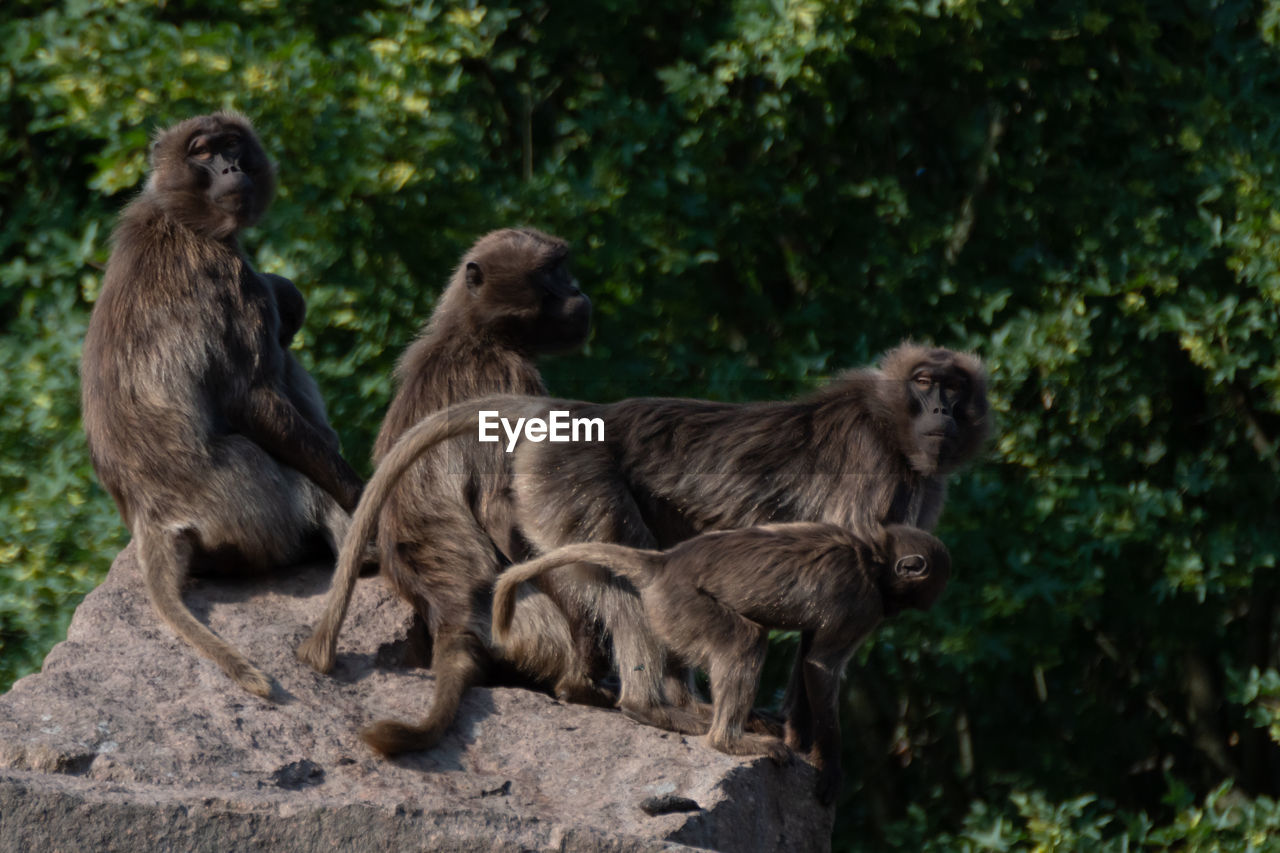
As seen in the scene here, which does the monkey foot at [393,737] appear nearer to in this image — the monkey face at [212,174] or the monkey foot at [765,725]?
the monkey foot at [765,725]

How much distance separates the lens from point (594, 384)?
9008 millimetres

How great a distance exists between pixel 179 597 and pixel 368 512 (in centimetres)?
78

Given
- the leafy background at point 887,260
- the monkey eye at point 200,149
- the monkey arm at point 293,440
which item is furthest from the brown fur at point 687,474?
the leafy background at point 887,260

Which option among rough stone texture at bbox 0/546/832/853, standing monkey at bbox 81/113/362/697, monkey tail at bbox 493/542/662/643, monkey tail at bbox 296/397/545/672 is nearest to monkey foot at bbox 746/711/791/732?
rough stone texture at bbox 0/546/832/853

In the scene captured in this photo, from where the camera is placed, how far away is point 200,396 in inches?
236

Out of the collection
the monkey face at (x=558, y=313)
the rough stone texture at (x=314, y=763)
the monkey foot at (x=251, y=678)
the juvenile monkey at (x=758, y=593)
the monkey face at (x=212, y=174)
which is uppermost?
the monkey face at (x=212, y=174)

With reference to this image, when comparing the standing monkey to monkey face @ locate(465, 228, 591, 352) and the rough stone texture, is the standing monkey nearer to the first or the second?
the rough stone texture

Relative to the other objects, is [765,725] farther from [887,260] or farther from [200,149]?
[887,260]

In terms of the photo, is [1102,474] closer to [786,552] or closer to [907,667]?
[907,667]

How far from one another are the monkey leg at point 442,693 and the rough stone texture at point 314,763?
55 millimetres

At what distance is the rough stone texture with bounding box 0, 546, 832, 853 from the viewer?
4.38 metres

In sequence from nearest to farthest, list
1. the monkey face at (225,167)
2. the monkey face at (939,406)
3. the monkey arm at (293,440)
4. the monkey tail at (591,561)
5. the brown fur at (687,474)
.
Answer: the monkey tail at (591,561) → the brown fur at (687,474) → the monkey face at (939,406) → the monkey arm at (293,440) → the monkey face at (225,167)

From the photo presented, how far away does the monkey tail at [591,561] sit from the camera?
17.3 ft

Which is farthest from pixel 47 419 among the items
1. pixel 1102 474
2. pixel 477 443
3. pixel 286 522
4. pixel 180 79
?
pixel 1102 474
